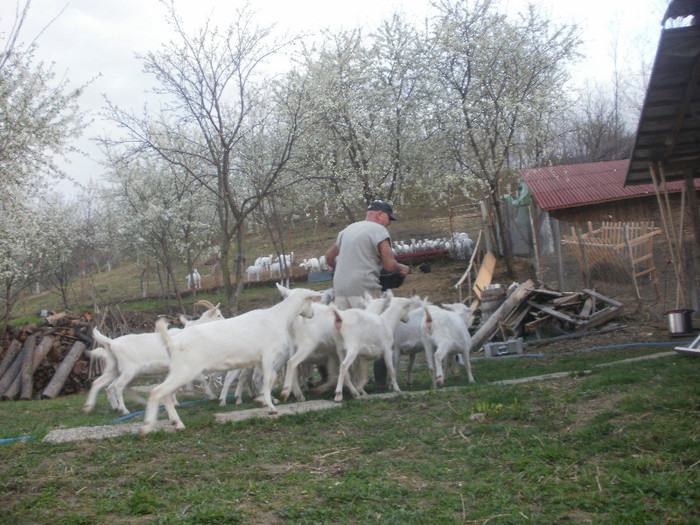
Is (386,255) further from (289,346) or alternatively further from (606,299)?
(606,299)

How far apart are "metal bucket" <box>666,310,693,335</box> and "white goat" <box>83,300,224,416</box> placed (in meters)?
6.72

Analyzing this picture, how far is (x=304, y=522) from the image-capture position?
3.29 meters

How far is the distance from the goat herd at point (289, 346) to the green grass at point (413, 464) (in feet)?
1.95

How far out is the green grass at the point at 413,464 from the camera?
3361 mm

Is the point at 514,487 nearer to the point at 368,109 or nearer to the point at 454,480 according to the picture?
the point at 454,480

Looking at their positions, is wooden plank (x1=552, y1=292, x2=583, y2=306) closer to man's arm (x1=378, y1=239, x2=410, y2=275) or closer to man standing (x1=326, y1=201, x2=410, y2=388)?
man standing (x1=326, y1=201, x2=410, y2=388)

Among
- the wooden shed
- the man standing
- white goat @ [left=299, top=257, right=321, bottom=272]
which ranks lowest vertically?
white goat @ [left=299, top=257, right=321, bottom=272]

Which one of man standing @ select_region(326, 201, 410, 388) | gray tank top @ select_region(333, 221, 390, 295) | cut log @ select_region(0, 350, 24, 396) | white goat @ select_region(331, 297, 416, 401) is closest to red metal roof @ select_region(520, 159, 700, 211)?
man standing @ select_region(326, 201, 410, 388)

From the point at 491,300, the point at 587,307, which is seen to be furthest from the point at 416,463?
the point at 491,300

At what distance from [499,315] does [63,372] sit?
8459 millimetres

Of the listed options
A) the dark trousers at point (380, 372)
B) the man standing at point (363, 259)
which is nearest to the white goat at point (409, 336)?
the dark trousers at point (380, 372)

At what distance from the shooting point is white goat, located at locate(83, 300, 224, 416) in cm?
763

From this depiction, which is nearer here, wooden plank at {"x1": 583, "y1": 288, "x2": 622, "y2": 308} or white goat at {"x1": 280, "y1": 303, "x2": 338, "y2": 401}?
white goat at {"x1": 280, "y1": 303, "x2": 338, "y2": 401}

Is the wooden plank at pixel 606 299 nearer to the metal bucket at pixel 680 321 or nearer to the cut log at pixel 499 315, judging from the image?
the cut log at pixel 499 315
